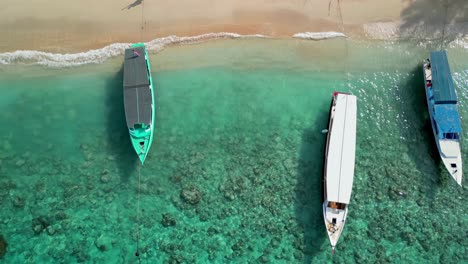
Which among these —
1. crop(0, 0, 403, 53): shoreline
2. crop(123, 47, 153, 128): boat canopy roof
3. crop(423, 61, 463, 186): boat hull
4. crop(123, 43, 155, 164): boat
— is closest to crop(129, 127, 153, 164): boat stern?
crop(123, 43, 155, 164): boat

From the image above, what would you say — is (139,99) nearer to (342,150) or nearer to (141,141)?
(141,141)

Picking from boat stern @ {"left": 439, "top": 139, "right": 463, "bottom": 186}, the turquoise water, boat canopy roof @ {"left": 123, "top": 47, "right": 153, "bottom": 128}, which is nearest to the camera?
the turquoise water

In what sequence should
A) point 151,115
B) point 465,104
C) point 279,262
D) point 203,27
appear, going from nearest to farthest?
point 279,262
point 151,115
point 465,104
point 203,27

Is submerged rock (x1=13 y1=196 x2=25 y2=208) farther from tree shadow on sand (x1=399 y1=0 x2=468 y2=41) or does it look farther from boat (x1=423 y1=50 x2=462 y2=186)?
tree shadow on sand (x1=399 y1=0 x2=468 y2=41)

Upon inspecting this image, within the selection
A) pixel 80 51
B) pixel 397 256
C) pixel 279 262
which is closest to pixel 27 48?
pixel 80 51

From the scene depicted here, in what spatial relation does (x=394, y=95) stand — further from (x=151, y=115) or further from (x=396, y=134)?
(x=151, y=115)

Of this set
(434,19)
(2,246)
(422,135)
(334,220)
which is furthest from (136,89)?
(434,19)

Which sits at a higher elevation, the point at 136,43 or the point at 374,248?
the point at 136,43
